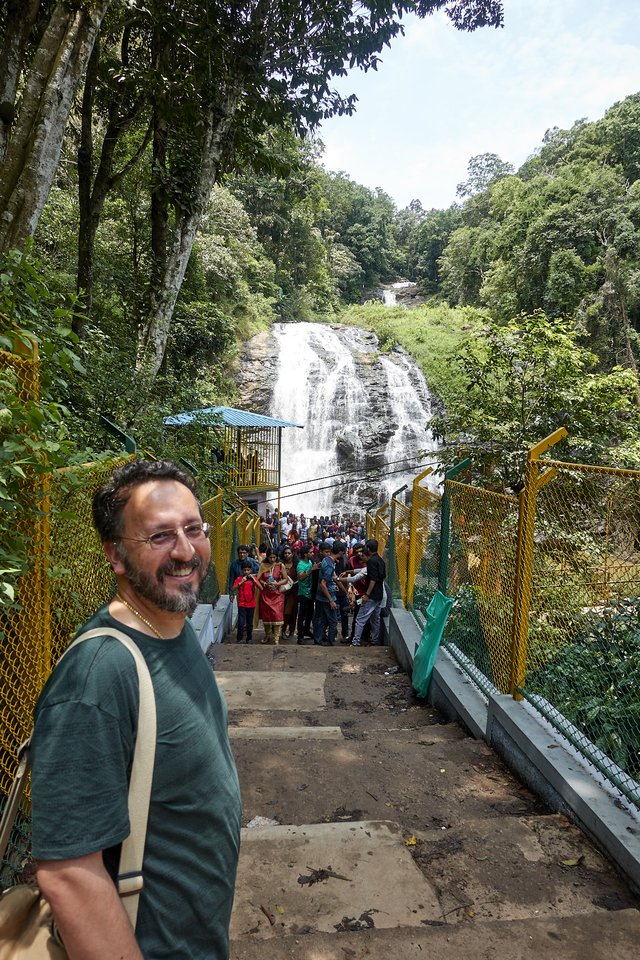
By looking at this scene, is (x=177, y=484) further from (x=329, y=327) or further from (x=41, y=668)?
(x=329, y=327)

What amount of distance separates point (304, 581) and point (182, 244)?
4.97m

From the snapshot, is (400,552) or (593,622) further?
(400,552)

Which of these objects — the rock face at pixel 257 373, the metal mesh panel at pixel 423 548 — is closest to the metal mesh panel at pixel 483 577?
the metal mesh panel at pixel 423 548

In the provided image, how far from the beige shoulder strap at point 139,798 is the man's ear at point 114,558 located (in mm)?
222

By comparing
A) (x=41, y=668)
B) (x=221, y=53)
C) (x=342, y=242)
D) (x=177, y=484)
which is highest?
(x=342, y=242)

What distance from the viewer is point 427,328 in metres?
37.5

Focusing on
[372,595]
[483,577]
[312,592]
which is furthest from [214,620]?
[483,577]

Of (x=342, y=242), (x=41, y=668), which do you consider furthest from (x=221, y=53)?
(x=342, y=242)

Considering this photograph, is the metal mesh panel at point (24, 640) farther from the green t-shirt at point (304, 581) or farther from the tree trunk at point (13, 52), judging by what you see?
the green t-shirt at point (304, 581)

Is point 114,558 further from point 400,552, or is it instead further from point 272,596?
point 272,596

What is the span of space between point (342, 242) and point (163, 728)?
58.3 m

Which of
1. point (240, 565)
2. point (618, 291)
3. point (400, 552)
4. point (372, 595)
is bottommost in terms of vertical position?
point (372, 595)

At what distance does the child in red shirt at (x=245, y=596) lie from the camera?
8.34 m

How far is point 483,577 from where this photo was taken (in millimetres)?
4781
